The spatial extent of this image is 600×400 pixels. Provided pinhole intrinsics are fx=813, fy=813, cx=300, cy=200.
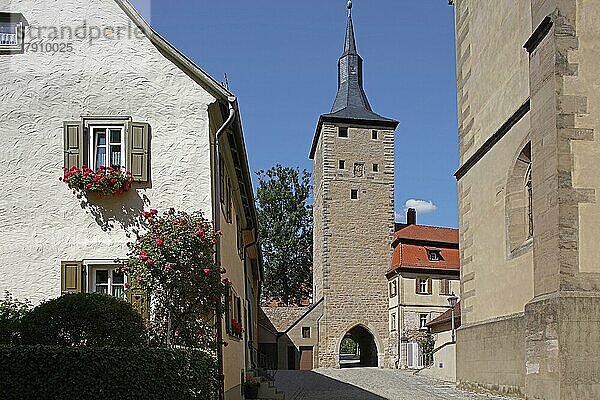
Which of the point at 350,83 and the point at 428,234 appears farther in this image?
the point at 350,83

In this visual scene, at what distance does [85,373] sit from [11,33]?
694 cm

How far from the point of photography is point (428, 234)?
182ft

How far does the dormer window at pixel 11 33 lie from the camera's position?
13.2 metres

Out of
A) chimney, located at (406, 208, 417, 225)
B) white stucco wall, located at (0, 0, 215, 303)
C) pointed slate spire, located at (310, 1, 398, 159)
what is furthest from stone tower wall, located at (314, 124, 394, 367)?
white stucco wall, located at (0, 0, 215, 303)

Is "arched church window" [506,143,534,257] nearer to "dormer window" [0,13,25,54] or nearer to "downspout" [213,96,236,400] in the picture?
"downspout" [213,96,236,400]

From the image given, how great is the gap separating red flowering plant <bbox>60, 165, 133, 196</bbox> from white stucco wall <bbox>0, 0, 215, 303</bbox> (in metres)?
0.27

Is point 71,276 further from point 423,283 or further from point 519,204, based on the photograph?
point 423,283

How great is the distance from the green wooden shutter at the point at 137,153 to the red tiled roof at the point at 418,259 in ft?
126

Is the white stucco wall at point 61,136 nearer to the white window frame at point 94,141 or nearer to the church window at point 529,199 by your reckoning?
→ the white window frame at point 94,141

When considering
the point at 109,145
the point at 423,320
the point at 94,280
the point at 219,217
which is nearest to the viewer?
the point at 94,280

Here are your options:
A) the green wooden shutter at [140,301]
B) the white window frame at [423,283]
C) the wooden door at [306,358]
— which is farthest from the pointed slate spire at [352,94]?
the green wooden shutter at [140,301]

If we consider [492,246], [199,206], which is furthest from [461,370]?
[199,206]

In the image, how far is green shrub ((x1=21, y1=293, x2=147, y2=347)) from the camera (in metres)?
9.98

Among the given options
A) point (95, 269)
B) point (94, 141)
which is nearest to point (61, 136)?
point (94, 141)
